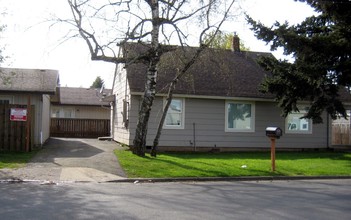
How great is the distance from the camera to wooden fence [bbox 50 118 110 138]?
33.3 meters

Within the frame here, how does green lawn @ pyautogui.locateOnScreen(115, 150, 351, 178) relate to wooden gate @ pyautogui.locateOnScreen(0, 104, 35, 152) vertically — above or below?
below

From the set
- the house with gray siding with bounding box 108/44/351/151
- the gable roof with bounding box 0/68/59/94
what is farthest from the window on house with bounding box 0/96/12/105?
the house with gray siding with bounding box 108/44/351/151

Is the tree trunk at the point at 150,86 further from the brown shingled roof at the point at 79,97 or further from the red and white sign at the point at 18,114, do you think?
the brown shingled roof at the point at 79,97

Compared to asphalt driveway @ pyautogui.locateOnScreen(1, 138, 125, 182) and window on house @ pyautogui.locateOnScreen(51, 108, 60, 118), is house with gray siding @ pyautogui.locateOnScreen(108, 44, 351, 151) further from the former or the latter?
window on house @ pyautogui.locateOnScreen(51, 108, 60, 118)

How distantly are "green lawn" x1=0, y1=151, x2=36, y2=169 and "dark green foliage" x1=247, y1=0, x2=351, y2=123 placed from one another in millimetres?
10413

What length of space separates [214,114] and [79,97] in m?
22.5

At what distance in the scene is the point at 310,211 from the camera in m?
9.27

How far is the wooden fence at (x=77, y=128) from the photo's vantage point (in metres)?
33.3

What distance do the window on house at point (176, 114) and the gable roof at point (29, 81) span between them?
569 cm

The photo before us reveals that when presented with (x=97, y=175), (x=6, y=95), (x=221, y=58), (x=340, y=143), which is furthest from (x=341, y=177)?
(x=6, y=95)

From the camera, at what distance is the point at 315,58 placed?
62.0 feet

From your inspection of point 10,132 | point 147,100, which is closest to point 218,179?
point 147,100

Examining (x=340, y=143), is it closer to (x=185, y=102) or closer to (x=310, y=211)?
(x=185, y=102)

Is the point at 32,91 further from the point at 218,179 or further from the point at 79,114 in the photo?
the point at 79,114
